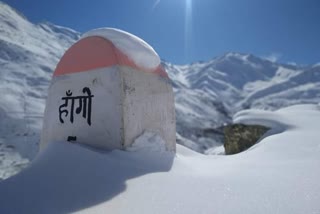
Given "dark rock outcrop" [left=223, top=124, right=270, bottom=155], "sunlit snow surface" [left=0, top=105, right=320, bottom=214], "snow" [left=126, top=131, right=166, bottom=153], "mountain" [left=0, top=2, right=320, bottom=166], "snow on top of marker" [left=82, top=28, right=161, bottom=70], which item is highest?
"mountain" [left=0, top=2, right=320, bottom=166]

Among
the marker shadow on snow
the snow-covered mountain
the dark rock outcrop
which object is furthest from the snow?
the snow-covered mountain

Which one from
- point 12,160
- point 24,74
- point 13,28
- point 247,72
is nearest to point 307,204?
point 12,160

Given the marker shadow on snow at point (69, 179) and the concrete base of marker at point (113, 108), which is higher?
the concrete base of marker at point (113, 108)

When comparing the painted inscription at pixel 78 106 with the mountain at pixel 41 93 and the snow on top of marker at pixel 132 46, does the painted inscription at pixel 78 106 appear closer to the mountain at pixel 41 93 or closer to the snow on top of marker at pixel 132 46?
the snow on top of marker at pixel 132 46

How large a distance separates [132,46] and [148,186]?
2756mm

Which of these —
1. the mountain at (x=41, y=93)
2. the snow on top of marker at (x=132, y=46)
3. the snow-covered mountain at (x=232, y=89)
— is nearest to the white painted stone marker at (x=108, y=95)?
the snow on top of marker at (x=132, y=46)

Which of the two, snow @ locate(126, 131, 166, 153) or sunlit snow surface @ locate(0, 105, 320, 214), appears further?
snow @ locate(126, 131, 166, 153)

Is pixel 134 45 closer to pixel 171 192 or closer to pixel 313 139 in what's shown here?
pixel 171 192

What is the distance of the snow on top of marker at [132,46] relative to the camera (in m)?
4.61

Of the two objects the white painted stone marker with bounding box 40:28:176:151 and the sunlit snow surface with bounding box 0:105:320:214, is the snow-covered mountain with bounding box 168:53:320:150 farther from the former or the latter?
the sunlit snow surface with bounding box 0:105:320:214

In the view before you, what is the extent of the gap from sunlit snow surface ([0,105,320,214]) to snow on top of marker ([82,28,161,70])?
171 centimetres

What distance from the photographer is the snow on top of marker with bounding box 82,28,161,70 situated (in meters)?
4.61

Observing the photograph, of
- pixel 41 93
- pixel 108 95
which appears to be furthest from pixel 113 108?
pixel 41 93

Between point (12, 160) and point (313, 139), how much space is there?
1665 centimetres
